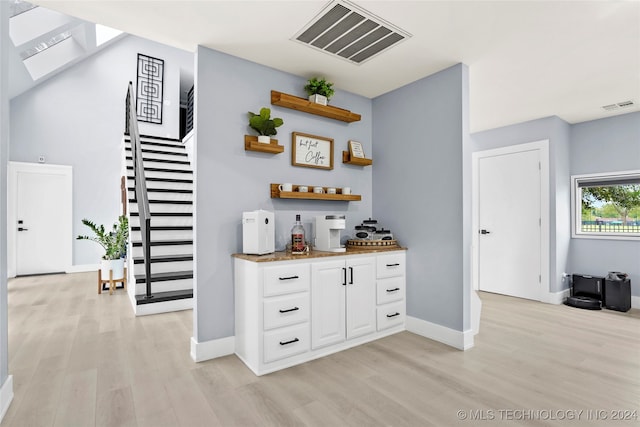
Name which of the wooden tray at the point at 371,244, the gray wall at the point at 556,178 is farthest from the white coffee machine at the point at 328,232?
the gray wall at the point at 556,178

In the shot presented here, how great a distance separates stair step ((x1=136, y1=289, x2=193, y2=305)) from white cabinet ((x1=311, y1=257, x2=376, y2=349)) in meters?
2.01

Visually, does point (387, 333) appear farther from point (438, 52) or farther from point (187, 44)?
point (187, 44)

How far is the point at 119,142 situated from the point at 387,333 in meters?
6.59

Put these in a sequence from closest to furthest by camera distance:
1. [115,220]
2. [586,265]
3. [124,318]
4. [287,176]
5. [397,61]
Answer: [397,61] < [287,176] < [124,318] < [586,265] < [115,220]

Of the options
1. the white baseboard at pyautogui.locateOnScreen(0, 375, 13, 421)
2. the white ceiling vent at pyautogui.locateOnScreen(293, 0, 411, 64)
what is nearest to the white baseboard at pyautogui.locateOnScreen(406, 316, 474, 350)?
the white ceiling vent at pyautogui.locateOnScreen(293, 0, 411, 64)

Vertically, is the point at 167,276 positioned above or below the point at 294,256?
below

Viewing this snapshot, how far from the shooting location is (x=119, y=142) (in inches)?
262

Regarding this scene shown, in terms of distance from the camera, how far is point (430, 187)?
9.91 ft

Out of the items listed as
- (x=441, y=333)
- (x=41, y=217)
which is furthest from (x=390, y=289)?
(x=41, y=217)

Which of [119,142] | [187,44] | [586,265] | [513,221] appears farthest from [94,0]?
[586,265]

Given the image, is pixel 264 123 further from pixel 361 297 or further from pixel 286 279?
pixel 361 297

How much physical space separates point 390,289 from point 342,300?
61 centimetres

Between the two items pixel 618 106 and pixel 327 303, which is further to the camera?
pixel 618 106

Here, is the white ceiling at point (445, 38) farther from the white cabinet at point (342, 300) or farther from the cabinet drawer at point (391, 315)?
the cabinet drawer at point (391, 315)
